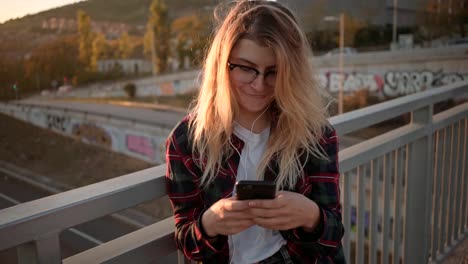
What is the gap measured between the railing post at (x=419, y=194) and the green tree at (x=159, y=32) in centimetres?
3018

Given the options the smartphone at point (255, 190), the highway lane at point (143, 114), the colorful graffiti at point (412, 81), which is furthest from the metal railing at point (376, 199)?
the colorful graffiti at point (412, 81)

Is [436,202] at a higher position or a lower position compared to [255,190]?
lower

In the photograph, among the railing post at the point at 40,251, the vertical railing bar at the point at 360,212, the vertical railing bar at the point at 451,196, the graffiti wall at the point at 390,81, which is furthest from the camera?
the graffiti wall at the point at 390,81

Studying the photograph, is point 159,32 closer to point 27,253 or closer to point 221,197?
point 221,197

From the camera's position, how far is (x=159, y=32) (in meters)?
32.4

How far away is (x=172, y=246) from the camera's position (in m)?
1.17

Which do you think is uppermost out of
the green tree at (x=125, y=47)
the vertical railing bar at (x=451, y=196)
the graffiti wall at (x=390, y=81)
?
the green tree at (x=125, y=47)

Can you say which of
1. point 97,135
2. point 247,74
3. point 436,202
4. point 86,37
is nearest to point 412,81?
point 97,135

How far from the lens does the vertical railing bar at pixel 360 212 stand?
1.77 meters

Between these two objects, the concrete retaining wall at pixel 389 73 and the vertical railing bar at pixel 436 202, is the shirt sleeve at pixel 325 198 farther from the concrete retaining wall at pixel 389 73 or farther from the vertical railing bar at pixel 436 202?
the concrete retaining wall at pixel 389 73

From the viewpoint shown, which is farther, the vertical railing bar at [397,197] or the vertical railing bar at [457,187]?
the vertical railing bar at [457,187]

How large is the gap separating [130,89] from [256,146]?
2717cm

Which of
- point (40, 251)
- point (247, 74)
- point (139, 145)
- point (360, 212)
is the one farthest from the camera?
point (139, 145)

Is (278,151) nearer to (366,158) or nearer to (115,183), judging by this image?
(115,183)
